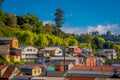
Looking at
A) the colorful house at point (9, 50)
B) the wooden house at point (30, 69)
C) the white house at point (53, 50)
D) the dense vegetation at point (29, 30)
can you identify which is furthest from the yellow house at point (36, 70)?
the dense vegetation at point (29, 30)

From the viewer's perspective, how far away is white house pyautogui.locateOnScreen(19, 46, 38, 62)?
184 feet

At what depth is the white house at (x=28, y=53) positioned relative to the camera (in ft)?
184

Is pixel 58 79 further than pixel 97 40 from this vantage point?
No

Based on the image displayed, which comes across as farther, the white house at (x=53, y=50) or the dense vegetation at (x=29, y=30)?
the dense vegetation at (x=29, y=30)

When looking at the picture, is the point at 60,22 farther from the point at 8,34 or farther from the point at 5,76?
the point at 5,76

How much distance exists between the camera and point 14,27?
67438 millimetres

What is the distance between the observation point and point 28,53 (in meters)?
57.2

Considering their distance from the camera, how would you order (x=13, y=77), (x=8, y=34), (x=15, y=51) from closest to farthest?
(x=13, y=77) → (x=15, y=51) → (x=8, y=34)

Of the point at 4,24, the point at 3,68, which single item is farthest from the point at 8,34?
the point at 3,68

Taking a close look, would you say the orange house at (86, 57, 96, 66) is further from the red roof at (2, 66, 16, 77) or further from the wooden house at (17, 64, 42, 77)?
the red roof at (2, 66, 16, 77)

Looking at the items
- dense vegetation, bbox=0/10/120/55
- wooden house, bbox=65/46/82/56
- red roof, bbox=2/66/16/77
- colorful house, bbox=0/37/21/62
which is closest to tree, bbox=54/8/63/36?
dense vegetation, bbox=0/10/120/55

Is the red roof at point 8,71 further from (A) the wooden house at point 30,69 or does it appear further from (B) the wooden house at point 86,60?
(B) the wooden house at point 86,60

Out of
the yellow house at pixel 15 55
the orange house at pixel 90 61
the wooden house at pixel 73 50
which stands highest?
the wooden house at pixel 73 50

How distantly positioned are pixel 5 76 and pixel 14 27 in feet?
109
